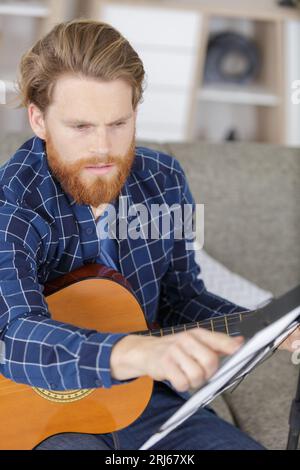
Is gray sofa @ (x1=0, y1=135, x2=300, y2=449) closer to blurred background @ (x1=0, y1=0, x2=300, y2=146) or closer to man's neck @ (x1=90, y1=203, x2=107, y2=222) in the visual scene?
man's neck @ (x1=90, y1=203, x2=107, y2=222)

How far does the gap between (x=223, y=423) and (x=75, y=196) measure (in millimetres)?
493

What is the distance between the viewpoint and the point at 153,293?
4.58ft

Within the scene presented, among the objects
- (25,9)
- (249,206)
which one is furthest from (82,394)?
(25,9)

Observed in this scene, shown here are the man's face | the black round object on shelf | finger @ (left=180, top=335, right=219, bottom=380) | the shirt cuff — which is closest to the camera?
finger @ (left=180, top=335, right=219, bottom=380)

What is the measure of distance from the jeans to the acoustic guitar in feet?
0.06

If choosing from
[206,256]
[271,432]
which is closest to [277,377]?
[271,432]

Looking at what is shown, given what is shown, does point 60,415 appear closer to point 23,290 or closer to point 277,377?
point 23,290

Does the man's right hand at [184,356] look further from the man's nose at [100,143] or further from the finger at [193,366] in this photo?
the man's nose at [100,143]

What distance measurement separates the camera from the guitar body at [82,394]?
124cm

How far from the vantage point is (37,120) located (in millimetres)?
1196

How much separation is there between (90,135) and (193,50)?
1.89 metres

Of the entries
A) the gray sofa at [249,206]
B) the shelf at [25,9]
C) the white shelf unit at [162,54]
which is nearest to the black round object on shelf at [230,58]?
the white shelf unit at [162,54]

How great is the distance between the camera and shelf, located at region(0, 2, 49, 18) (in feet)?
9.45

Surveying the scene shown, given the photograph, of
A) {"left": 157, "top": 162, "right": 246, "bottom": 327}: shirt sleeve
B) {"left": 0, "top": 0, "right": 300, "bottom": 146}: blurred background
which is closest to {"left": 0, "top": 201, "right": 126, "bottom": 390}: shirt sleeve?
{"left": 157, "top": 162, "right": 246, "bottom": 327}: shirt sleeve
